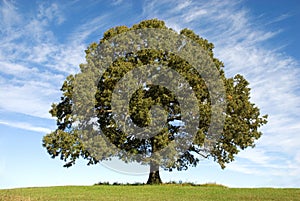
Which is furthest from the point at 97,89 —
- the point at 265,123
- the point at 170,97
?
the point at 265,123

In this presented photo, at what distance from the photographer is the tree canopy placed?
36.4 metres

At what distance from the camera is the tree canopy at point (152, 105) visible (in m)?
36.4

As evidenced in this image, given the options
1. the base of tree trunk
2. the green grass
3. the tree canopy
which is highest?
the tree canopy

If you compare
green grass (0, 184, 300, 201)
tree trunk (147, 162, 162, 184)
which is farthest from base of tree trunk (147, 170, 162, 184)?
green grass (0, 184, 300, 201)

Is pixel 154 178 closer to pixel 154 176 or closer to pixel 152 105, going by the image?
pixel 154 176

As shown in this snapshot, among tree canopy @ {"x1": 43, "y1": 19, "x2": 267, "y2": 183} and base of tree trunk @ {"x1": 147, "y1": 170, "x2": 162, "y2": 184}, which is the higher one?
tree canopy @ {"x1": 43, "y1": 19, "x2": 267, "y2": 183}

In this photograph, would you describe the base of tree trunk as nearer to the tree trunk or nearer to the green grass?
the tree trunk

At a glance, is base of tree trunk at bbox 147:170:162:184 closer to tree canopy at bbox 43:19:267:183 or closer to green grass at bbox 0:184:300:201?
tree canopy at bbox 43:19:267:183

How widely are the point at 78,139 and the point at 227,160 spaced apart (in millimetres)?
14631

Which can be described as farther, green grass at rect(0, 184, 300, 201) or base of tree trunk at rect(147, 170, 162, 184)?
base of tree trunk at rect(147, 170, 162, 184)

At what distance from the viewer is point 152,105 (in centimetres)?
3606

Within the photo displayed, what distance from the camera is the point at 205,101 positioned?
38.2m

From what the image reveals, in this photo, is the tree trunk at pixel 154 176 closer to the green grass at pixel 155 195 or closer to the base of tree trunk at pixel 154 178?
the base of tree trunk at pixel 154 178

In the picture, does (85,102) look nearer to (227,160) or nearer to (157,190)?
(157,190)
